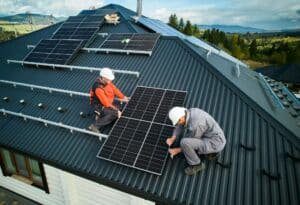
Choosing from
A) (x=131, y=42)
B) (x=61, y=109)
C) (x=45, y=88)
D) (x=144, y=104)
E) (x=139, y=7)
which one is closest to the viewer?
(x=144, y=104)

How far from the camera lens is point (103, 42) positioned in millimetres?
17953

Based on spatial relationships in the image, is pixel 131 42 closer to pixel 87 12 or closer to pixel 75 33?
pixel 75 33

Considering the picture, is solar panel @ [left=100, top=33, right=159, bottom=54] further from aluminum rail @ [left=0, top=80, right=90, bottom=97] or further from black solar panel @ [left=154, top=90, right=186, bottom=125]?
black solar panel @ [left=154, top=90, right=186, bottom=125]

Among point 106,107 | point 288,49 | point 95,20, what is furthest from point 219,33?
point 106,107

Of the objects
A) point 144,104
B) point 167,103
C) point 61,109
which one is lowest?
point 61,109

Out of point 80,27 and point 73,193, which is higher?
point 80,27

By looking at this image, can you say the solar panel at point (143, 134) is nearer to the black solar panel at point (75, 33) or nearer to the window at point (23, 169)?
the window at point (23, 169)

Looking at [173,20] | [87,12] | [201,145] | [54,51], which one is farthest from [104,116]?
[173,20]

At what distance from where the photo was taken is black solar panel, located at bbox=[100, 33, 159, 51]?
643 inches

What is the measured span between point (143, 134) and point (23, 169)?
27.2 feet

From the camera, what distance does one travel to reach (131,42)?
17.0 meters

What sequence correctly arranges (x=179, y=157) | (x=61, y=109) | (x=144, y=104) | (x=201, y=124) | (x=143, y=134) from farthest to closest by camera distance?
(x=61, y=109)
(x=144, y=104)
(x=143, y=134)
(x=179, y=157)
(x=201, y=124)

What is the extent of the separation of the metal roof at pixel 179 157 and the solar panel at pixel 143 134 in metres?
0.42

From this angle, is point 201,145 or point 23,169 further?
point 23,169
